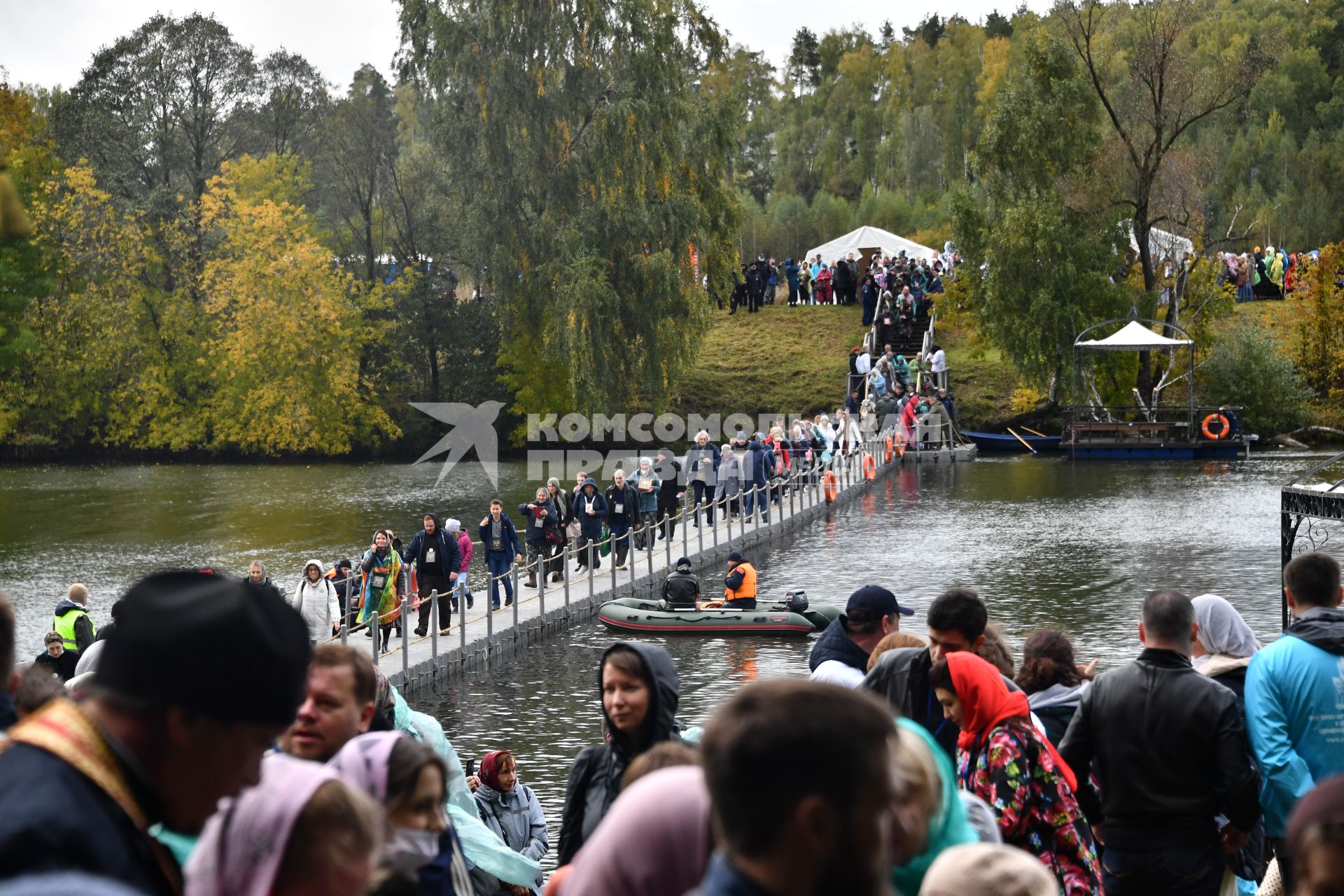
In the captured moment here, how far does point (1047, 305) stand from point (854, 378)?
6.57 meters

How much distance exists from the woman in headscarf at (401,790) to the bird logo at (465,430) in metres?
49.1

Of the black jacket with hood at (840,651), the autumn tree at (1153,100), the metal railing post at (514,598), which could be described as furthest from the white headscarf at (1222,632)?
the autumn tree at (1153,100)

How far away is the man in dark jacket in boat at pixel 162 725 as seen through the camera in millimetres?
2094

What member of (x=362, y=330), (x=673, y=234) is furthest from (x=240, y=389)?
(x=673, y=234)

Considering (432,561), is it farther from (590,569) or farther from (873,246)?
(873,246)

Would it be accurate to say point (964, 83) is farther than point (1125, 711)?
Yes

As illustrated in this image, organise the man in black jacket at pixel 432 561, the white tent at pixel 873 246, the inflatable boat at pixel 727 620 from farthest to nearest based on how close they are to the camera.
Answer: the white tent at pixel 873 246 < the inflatable boat at pixel 727 620 < the man in black jacket at pixel 432 561

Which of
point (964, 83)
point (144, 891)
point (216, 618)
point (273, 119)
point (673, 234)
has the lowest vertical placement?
point (144, 891)

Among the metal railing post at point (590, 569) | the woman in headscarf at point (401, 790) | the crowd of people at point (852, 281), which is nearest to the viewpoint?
the woman in headscarf at point (401, 790)

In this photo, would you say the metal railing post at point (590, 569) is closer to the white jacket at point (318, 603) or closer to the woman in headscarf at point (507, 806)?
the white jacket at point (318, 603)

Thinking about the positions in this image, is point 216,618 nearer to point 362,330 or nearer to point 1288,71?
point 362,330

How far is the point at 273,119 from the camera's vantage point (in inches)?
2532

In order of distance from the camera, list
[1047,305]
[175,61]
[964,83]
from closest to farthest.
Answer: [1047,305]
[175,61]
[964,83]

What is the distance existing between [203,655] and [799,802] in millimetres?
829
